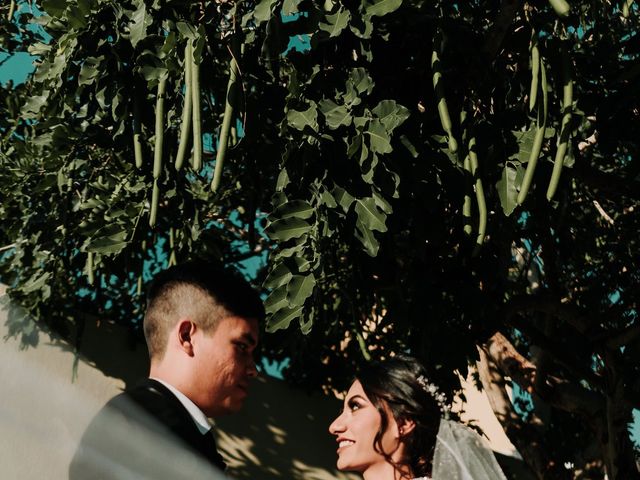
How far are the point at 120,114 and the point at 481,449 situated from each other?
1.87m

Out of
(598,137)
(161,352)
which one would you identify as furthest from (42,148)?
(161,352)

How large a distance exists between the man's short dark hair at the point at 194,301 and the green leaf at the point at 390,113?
44.2 inches

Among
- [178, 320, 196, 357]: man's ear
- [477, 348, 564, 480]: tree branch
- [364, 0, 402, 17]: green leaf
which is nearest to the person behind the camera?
[178, 320, 196, 357]: man's ear

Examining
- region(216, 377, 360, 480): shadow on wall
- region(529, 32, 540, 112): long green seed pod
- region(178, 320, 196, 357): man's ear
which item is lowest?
region(216, 377, 360, 480): shadow on wall

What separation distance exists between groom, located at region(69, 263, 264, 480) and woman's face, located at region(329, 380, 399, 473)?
0.68 metres

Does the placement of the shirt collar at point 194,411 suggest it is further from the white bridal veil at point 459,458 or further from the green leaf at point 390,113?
the green leaf at point 390,113

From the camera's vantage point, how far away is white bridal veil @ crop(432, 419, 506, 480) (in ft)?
9.57

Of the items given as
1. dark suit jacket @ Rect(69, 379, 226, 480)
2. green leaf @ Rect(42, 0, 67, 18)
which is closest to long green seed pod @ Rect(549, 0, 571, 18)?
green leaf @ Rect(42, 0, 67, 18)

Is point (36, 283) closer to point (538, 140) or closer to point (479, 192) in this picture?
point (479, 192)

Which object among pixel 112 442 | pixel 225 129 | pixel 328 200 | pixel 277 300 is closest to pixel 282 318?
pixel 277 300

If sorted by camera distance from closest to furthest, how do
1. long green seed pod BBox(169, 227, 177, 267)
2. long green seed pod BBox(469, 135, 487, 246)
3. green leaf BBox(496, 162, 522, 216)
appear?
long green seed pod BBox(469, 135, 487, 246)
green leaf BBox(496, 162, 522, 216)
long green seed pod BBox(169, 227, 177, 267)

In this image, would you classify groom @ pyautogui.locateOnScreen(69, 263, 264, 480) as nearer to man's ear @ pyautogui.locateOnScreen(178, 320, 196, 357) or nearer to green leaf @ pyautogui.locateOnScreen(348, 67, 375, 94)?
man's ear @ pyautogui.locateOnScreen(178, 320, 196, 357)

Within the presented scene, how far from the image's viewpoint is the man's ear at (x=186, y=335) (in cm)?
223

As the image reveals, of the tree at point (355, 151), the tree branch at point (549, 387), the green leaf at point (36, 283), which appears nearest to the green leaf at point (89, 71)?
the tree at point (355, 151)
